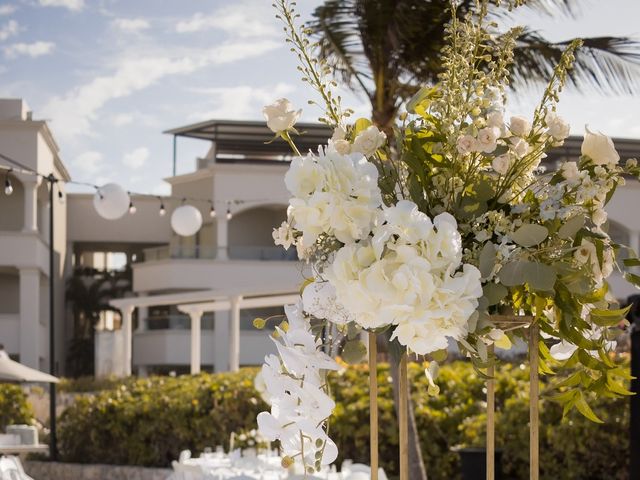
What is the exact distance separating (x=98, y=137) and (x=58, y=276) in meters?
5.28

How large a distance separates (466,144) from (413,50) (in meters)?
8.99

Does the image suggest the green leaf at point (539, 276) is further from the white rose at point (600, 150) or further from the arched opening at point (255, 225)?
the arched opening at point (255, 225)

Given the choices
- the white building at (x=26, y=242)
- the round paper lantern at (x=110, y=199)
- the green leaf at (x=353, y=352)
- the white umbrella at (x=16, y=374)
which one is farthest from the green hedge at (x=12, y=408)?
the green leaf at (x=353, y=352)

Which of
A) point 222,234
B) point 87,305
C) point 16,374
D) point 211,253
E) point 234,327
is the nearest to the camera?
point 16,374

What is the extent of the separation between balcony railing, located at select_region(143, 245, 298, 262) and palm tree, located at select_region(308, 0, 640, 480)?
21.0 metres

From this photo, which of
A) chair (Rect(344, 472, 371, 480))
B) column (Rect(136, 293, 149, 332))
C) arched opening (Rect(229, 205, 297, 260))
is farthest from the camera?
arched opening (Rect(229, 205, 297, 260))

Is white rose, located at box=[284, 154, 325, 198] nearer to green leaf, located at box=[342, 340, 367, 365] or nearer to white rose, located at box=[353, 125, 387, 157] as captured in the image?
white rose, located at box=[353, 125, 387, 157]

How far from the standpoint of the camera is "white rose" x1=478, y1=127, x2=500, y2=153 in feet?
7.91

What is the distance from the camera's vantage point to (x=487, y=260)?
7.70ft

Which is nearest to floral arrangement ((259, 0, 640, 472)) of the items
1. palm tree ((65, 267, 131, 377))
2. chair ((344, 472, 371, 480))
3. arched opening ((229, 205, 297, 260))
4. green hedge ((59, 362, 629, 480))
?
chair ((344, 472, 371, 480))

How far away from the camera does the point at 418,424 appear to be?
11.8 metres

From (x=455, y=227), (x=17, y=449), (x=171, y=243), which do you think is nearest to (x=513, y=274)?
(x=455, y=227)

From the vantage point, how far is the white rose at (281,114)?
2.61 metres

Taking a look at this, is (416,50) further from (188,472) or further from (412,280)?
(412,280)
